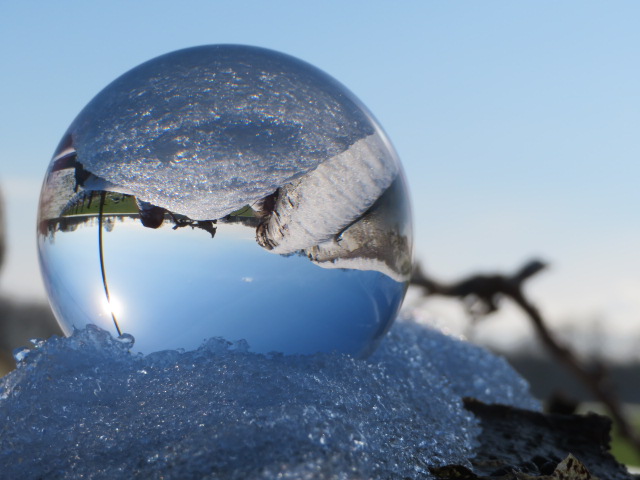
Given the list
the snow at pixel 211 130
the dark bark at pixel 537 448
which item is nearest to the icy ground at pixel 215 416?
the dark bark at pixel 537 448

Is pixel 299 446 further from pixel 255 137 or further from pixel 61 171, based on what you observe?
pixel 61 171

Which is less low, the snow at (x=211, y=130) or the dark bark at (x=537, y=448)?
the snow at (x=211, y=130)

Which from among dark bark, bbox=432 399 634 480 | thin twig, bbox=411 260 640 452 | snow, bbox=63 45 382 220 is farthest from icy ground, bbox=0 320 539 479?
thin twig, bbox=411 260 640 452

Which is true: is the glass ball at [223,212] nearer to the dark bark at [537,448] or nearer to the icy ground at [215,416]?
the icy ground at [215,416]

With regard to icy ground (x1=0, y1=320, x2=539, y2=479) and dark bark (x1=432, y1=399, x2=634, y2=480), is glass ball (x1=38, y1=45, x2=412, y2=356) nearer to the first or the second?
icy ground (x1=0, y1=320, x2=539, y2=479)

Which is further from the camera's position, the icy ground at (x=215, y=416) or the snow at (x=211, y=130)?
the snow at (x=211, y=130)

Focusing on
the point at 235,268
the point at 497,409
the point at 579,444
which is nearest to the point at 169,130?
the point at 235,268
